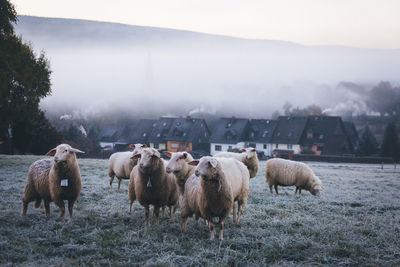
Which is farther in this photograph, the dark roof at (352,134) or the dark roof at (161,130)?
the dark roof at (352,134)

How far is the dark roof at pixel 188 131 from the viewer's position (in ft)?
171

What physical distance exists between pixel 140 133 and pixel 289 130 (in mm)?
24864

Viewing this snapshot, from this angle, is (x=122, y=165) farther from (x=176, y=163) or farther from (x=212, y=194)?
(x=212, y=194)

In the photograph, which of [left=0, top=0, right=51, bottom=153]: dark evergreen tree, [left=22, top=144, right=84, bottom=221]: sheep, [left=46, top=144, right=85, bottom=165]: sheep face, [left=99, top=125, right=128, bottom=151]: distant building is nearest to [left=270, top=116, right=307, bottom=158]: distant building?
[left=99, top=125, right=128, bottom=151]: distant building

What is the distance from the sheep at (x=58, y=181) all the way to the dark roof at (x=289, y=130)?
47106 millimetres

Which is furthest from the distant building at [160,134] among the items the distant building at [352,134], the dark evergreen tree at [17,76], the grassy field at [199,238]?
the grassy field at [199,238]

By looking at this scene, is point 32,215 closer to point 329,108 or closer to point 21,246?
point 21,246

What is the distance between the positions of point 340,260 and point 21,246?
230 inches

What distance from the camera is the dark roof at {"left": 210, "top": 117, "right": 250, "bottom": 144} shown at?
5381cm

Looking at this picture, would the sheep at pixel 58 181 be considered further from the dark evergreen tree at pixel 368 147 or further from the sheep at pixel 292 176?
the dark evergreen tree at pixel 368 147

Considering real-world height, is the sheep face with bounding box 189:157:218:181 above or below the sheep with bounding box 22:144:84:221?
above

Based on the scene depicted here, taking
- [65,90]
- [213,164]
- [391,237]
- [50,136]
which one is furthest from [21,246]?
[65,90]

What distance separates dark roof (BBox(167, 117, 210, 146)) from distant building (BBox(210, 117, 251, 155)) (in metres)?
1.99

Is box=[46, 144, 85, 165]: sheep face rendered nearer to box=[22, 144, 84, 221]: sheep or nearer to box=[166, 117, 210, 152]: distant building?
box=[22, 144, 84, 221]: sheep
